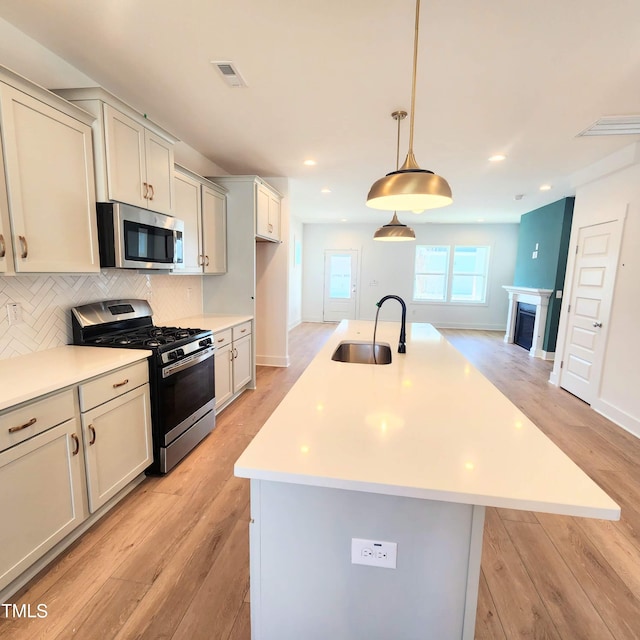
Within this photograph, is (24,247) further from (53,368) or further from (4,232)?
(53,368)

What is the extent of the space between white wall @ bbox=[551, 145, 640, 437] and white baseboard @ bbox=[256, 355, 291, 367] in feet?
12.4

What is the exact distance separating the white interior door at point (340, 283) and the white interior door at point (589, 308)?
515 cm

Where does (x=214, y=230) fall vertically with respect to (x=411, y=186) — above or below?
above

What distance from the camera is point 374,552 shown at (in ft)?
3.38

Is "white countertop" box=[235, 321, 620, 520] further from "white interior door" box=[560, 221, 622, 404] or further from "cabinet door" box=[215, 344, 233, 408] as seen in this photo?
"white interior door" box=[560, 221, 622, 404]

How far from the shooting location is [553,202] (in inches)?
223

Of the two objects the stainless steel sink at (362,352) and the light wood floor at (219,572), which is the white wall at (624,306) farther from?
the stainless steel sink at (362,352)

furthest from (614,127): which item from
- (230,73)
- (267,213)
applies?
(267,213)

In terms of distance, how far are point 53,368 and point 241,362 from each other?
2.05m

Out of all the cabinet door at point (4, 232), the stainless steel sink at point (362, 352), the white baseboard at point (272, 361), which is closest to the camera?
the cabinet door at point (4, 232)

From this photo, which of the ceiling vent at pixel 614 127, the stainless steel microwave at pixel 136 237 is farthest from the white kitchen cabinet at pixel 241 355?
the ceiling vent at pixel 614 127

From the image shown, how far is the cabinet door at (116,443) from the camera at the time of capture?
176 cm

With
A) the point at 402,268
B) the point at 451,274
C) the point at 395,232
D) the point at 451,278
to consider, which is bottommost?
the point at 451,278

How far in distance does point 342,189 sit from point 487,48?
11.1 feet
